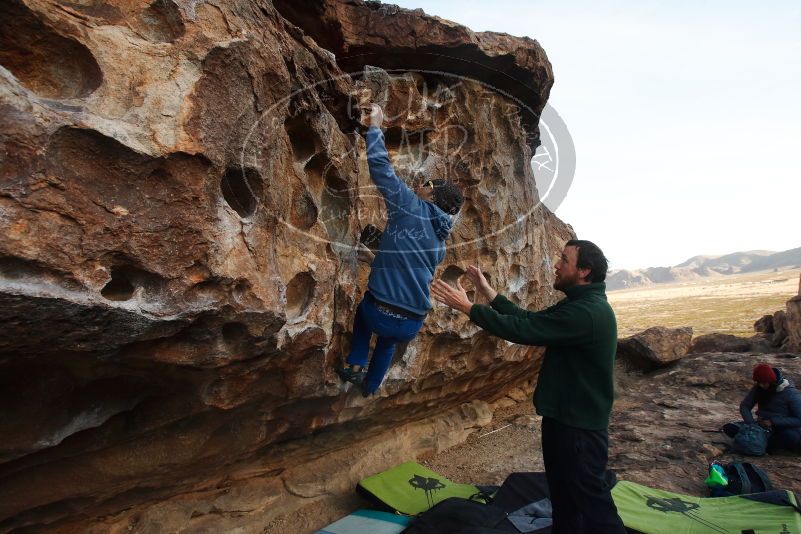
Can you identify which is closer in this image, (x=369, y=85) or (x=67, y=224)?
(x=67, y=224)

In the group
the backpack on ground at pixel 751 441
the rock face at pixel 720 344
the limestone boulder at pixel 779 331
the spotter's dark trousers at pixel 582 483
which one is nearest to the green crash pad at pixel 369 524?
the spotter's dark trousers at pixel 582 483

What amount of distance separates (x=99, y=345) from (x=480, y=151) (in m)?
5.56

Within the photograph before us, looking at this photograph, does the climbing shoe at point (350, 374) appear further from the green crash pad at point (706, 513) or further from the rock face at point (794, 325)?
the rock face at point (794, 325)

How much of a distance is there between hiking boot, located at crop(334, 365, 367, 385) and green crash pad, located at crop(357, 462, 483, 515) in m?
1.48

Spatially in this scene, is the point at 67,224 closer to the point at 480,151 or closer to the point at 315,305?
the point at 315,305

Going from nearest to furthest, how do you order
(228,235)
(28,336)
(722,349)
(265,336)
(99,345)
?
(28,336), (99,345), (228,235), (265,336), (722,349)

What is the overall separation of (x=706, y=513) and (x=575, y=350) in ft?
9.95

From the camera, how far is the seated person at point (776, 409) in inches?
263

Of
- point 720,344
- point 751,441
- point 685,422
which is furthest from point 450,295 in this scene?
point 720,344

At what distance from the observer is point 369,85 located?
5.92 metres

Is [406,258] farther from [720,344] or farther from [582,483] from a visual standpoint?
[720,344]

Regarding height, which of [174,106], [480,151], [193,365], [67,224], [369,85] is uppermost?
Result: [369,85]

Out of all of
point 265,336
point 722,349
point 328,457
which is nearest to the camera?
point 265,336

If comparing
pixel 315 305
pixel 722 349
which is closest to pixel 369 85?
pixel 315 305
